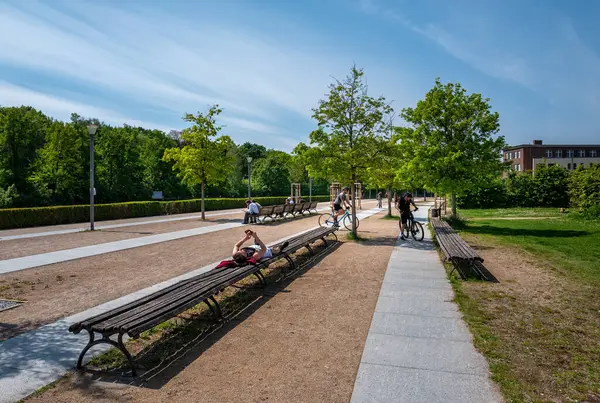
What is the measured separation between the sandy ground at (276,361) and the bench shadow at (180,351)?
28 millimetres

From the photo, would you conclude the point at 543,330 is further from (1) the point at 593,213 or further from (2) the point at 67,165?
(2) the point at 67,165


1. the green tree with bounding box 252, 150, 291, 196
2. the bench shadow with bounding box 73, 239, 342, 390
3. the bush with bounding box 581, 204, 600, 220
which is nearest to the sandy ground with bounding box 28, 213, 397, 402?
the bench shadow with bounding box 73, 239, 342, 390

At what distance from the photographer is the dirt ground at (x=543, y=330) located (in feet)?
13.1

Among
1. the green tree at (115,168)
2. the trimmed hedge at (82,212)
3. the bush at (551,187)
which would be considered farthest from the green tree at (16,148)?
the bush at (551,187)

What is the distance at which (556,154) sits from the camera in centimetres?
7381

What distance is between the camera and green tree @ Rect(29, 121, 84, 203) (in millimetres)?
33156

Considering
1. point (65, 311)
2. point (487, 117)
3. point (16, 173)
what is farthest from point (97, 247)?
point (16, 173)

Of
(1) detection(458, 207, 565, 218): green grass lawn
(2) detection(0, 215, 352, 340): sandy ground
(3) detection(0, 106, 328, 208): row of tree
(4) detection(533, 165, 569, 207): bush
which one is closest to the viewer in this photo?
(2) detection(0, 215, 352, 340): sandy ground

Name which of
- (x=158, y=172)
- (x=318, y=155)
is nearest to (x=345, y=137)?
(x=318, y=155)

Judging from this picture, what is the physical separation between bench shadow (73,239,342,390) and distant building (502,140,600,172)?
2944 inches

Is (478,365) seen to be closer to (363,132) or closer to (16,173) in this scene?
(363,132)

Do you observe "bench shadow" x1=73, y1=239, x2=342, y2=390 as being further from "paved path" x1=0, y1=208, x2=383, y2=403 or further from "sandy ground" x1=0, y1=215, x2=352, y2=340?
"sandy ground" x1=0, y1=215, x2=352, y2=340

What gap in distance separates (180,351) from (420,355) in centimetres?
280

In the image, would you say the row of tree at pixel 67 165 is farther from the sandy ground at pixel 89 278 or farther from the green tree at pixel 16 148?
the sandy ground at pixel 89 278
